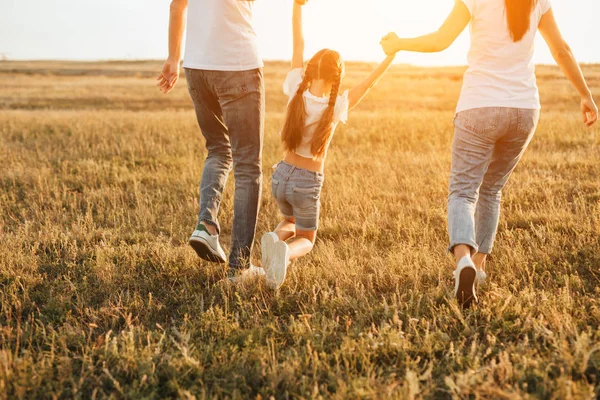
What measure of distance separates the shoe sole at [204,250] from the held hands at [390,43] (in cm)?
207

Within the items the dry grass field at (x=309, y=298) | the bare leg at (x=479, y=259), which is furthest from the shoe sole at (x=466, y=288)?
the bare leg at (x=479, y=259)

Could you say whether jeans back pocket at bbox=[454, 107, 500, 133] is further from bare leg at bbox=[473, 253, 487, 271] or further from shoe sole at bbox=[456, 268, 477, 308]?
bare leg at bbox=[473, 253, 487, 271]

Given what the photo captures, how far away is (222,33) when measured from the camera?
4.12 meters

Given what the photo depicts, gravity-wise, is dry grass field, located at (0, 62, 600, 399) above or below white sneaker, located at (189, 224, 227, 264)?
below

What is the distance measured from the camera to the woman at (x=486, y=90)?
3631mm

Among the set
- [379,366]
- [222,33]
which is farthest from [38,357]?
[222,33]

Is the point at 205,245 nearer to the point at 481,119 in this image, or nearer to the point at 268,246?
the point at 268,246

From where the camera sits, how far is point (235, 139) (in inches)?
171

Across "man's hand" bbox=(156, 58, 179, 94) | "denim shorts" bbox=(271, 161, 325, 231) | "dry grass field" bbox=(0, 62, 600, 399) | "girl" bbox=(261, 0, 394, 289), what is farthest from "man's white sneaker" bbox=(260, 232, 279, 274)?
"man's hand" bbox=(156, 58, 179, 94)

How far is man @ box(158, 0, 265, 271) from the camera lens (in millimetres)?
4148

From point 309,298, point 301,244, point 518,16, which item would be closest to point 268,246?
point 301,244

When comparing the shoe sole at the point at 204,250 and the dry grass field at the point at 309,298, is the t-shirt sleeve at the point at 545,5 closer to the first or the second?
the dry grass field at the point at 309,298

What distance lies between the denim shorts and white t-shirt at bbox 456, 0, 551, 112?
137cm

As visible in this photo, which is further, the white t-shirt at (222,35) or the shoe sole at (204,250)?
the shoe sole at (204,250)
